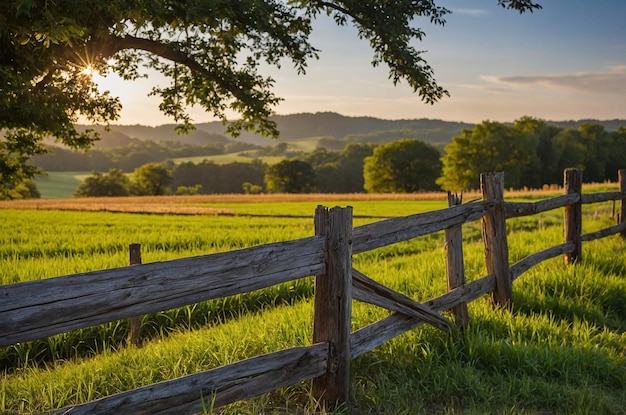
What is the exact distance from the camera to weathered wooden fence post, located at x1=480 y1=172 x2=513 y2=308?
711 centimetres

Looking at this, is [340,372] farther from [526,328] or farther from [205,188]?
[205,188]

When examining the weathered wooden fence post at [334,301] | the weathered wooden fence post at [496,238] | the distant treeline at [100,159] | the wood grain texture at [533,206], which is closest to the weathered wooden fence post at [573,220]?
the wood grain texture at [533,206]

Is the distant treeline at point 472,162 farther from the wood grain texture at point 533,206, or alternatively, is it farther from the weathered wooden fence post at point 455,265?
the weathered wooden fence post at point 455,265

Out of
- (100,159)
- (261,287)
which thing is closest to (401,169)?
(261,287)

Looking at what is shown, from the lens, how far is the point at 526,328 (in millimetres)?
6195

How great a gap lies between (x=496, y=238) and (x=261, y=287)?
4171mm

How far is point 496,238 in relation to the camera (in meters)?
7.11

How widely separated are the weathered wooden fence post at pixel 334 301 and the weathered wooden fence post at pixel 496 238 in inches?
129

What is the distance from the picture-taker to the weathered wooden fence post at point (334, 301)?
14.2 ft

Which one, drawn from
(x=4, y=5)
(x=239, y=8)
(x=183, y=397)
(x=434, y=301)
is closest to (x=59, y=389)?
(x=183, y=397)

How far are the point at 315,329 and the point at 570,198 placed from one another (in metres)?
6.88

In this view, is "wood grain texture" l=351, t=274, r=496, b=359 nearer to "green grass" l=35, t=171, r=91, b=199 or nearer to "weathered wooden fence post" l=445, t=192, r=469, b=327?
"weathered wooden fence post" l=445, t=192, r=469, b=327

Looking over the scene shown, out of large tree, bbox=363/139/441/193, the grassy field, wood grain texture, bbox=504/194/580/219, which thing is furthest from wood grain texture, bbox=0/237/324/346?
large tree, bbox=363/139/441/193

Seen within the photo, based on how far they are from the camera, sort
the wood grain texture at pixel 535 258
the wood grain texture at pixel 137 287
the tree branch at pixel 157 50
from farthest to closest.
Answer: the tree branch at pixel 157 50 < the wood grain texture at pixel 535 258 < the wood grain texture at pixel 137 287
